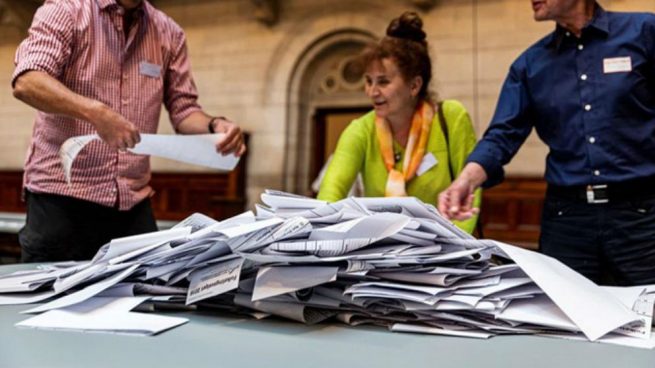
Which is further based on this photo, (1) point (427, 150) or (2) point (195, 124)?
(1) point (427, 150)

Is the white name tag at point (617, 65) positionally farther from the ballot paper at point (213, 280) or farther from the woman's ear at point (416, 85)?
the ballot paper at point (213, 280)

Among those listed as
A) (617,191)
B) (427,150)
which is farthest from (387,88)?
(617,191)

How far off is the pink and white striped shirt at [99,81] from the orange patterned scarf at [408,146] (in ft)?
1.96

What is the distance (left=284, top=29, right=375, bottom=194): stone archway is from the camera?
264 inches

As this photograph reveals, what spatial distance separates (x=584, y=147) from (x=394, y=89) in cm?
60

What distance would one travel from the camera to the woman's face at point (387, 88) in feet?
5.98

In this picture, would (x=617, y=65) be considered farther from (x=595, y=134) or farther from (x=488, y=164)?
(x=488, y=164)

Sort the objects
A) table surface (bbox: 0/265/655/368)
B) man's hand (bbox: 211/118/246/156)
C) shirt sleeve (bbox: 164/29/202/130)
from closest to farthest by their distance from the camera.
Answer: table surface (bbox: 0/265/655/368)
man's hand (bbox: 211/118/246/156)
shirt sleeve (bbox: 164/29/202/130)

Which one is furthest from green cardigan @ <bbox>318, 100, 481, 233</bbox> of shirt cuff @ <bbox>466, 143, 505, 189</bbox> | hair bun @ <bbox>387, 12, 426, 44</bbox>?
shirt cuff @ <bbox>466, 143, 505, 189</bbox>

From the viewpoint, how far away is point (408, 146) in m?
1.79

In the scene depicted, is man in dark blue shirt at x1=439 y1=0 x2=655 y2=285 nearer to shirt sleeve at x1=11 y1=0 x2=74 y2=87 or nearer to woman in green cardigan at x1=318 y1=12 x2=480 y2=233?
woman in green cardigan at x1=318 y1=12 x2=480 y2=233

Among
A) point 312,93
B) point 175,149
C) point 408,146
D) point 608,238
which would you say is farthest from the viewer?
point 312,93

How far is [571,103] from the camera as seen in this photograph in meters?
1.53

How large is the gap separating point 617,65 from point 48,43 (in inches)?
53.6
